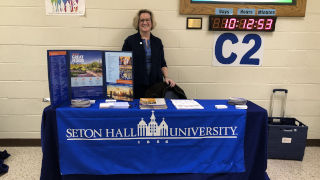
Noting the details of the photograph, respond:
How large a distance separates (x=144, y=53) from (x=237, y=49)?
111cm

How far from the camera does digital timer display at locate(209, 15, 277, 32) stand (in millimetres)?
2496

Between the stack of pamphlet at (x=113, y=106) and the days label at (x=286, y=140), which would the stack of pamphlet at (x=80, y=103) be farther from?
→ the days label at (x=286, y=140)

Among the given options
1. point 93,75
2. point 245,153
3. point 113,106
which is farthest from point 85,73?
point 245,153

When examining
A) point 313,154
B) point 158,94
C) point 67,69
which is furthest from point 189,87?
point 313,154

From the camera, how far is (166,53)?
8.69 feet

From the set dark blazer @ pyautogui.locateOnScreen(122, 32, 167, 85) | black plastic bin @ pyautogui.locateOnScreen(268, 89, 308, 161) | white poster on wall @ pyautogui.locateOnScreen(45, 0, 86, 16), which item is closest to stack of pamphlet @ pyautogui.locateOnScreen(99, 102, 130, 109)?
dark blazer @ pyautogui.locateOnScreen(122, 32, 167, 85)

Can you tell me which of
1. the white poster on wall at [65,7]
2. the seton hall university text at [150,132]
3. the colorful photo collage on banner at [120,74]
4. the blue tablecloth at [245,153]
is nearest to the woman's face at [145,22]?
the colorful photo collage on banner at [120,74]

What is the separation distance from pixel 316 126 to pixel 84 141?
2810 mm

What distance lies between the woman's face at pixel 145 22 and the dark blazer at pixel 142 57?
85 mm

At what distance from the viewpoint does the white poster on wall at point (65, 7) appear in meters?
2.46

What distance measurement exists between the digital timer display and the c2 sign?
0.08 meters

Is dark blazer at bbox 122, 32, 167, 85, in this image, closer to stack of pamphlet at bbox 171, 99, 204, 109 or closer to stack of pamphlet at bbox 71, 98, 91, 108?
stack of pamphlet at bbox 171, 99, 204, 109

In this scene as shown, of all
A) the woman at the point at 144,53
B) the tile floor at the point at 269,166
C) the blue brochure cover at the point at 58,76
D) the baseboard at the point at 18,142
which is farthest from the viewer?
the baseboard at the point at 18,142

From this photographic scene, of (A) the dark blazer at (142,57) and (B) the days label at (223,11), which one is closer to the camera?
(A) the dark blazer at (142,57)
